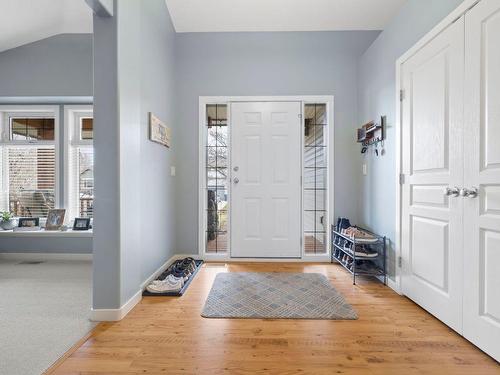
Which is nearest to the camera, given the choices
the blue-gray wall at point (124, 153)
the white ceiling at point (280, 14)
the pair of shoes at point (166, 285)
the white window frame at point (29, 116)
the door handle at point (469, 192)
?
the door handle at point (469, 192)

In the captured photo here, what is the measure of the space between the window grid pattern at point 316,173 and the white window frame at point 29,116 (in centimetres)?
337

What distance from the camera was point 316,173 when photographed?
346cm

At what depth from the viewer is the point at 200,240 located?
318 cm

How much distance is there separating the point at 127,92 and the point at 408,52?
232cm

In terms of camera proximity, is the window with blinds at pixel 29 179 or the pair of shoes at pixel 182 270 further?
the window with blinds at pixel 29 179

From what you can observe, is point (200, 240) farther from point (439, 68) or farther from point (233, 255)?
point (439, 68)

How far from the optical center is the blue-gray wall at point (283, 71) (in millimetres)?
3152

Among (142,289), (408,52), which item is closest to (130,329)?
(142,289)

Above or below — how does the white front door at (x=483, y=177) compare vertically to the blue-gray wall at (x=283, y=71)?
below

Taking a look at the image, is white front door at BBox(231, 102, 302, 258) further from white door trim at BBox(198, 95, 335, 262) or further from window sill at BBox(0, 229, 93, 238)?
window sill at BBox(0, 229, 93, 238)

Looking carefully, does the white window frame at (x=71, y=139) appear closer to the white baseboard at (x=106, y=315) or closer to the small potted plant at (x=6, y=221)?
→ the small potted plant at (x=6, y=221)

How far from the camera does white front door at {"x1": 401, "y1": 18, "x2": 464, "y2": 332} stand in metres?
1.62

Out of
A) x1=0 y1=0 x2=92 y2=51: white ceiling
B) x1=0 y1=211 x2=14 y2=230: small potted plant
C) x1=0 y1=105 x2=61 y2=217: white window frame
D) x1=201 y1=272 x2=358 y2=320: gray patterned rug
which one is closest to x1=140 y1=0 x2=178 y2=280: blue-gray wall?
x1=201 y1=272 x2=358 y2=320: gray patterned rug

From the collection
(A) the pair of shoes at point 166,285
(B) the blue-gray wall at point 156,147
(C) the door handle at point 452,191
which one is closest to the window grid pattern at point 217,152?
(B) the blue-gray wall at point 156,147
